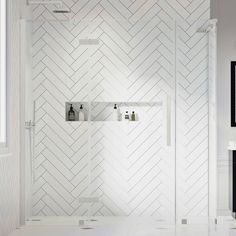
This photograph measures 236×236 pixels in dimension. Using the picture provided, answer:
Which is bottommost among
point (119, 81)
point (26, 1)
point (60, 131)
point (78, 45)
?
point (60, 131)

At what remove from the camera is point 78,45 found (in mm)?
5668

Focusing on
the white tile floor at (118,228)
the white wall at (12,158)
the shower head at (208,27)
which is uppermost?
the shower head at (208,27)

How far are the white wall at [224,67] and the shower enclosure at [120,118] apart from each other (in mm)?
919

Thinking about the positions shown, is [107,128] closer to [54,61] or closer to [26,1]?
[54,61]

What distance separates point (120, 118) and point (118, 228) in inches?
43.3

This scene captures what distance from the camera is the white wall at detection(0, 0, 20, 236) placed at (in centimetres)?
504

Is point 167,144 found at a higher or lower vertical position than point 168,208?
higher

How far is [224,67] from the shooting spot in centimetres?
664

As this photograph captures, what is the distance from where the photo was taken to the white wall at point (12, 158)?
5043 millimetres

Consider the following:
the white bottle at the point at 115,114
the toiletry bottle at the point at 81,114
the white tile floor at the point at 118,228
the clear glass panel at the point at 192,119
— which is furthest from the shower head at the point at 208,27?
the white tile floor at the point at 118,228

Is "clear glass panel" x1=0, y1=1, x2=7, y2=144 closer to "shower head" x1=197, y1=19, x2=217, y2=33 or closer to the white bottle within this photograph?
the white bottle

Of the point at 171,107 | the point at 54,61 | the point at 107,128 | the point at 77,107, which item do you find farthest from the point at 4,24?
the point at 171,107

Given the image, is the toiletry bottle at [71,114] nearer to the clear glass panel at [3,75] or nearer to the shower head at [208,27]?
the clear glass panel at [3,75]

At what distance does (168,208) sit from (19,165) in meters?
1.55
